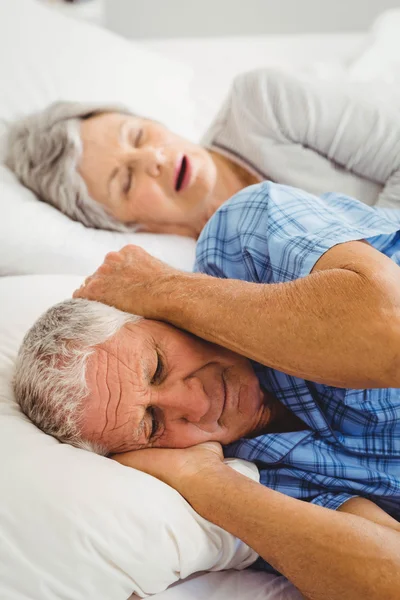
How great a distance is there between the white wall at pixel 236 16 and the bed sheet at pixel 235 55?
1.01 feet

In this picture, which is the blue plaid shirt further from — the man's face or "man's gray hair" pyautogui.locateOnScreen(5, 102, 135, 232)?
"man's gray hair" pyautogui.locateOnScreen(5, 102, 135, 232)

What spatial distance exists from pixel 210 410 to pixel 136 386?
0.14 m

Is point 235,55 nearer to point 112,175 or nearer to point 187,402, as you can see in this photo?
point 112,175

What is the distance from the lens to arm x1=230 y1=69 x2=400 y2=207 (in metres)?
1.66

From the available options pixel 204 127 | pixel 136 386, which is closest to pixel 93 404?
pixel 136 386

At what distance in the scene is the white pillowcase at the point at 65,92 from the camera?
1.65 m

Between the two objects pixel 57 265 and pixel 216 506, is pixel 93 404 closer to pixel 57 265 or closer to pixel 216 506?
pixel 216 506

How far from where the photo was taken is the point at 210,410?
1079mm

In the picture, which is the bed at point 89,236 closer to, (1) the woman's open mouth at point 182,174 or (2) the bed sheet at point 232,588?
(2) the bed sheet at point 232,588

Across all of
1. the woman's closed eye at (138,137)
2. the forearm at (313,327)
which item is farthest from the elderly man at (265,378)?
the woman's closed eye at (138,137)

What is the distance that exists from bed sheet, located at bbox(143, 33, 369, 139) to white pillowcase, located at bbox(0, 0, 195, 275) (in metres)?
0.07

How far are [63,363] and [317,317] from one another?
39 cm

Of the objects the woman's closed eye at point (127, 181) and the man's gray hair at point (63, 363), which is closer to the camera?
the man's gray hair at point (63, 363)

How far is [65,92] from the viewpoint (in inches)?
80.6
